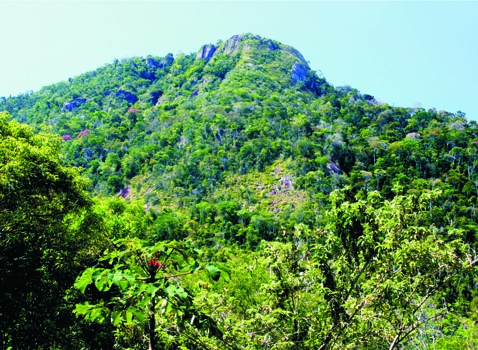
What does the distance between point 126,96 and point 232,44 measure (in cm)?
4287

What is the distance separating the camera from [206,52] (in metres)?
136

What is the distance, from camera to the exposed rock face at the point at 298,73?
117m

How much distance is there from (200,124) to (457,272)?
7927cm

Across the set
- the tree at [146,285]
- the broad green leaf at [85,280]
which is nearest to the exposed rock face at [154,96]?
the tree at [146,285]

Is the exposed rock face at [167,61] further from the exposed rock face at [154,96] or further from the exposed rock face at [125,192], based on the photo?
the exposed rock face at [125,192]

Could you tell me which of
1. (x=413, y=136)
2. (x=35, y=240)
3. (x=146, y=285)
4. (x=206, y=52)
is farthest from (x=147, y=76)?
(x=146, y=285)

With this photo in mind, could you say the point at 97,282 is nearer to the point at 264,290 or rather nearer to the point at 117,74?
the point at 264,290

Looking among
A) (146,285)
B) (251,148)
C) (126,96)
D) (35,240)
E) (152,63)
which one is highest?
(152,63)

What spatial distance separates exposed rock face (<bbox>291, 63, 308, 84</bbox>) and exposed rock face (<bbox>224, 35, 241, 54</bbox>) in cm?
2380

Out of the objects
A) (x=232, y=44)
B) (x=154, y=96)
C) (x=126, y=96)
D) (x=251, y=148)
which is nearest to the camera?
(x=251, y=148)

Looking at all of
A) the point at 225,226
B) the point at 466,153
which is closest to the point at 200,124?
the point at 225,226

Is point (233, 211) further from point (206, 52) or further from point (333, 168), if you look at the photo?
point (206, 52)

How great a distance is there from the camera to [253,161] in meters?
71.3

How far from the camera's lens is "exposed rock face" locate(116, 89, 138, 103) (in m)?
117
